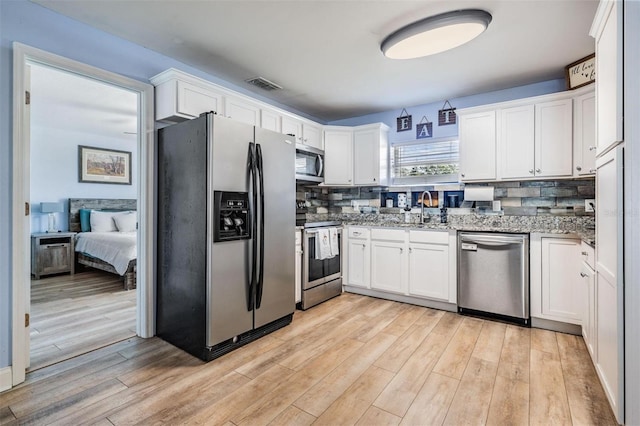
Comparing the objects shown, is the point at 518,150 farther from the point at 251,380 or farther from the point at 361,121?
the point at 251,380

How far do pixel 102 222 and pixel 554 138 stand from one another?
6909 mm

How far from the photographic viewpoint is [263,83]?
3529 mm

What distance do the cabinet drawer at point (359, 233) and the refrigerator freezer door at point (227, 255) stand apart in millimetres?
1851

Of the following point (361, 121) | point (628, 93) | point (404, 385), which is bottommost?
point (404, 385)

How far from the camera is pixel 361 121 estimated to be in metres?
4.84

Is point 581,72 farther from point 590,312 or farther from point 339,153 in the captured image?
point 339,153

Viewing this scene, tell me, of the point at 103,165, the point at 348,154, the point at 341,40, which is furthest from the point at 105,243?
the point at 341,40

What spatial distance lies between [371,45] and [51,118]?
5.29 meters

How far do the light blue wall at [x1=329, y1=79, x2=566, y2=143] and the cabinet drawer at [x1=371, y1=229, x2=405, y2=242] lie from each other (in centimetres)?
137

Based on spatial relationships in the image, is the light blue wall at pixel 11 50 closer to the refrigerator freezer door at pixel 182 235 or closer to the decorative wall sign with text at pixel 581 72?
the refrigerator freezer door at pixel 182 235

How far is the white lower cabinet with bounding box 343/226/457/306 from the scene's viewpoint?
3.49 m

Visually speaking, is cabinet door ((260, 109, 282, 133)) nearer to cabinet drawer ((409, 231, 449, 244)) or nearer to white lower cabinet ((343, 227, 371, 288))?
white lower cabinet ((343, 227, 371, 288))

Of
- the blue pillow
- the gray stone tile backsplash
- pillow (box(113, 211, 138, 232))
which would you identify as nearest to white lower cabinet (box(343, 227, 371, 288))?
the gray stone tile backsplash

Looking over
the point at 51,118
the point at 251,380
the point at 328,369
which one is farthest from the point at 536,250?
the point at 51,118
